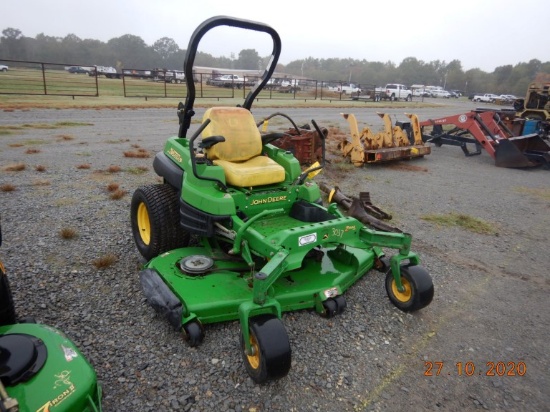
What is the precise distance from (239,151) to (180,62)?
69.0m

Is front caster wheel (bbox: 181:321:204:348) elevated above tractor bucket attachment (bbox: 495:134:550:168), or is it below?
below

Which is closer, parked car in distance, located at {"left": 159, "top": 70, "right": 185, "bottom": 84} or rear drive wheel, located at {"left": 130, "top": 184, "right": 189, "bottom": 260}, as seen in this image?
rear drive wheel, located at {"left": 130, "top": 184, "right": 189, "bottom": 260}

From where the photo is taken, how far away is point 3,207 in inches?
202

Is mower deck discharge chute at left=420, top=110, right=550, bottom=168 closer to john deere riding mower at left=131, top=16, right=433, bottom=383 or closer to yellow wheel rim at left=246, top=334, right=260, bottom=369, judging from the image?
john deere riding mower at left=131, top=16, right=433, bottom=383

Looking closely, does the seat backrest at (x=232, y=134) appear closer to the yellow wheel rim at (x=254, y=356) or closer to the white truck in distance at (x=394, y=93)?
the yellow wheel rim at (x=254, y=356)

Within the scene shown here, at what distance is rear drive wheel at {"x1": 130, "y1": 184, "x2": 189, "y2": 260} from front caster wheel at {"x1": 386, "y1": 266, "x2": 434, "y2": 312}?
80.7 inches

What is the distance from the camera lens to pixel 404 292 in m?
3.33

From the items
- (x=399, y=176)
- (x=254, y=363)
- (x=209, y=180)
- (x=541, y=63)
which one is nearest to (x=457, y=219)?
(x=399, y=176)

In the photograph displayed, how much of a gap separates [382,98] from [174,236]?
3998 centimetres

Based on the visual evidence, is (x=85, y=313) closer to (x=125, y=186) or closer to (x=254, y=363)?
(x=254, y=363)

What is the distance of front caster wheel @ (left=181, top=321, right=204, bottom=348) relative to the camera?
2.73 m

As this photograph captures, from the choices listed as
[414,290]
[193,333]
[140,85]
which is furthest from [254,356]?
[140,85]

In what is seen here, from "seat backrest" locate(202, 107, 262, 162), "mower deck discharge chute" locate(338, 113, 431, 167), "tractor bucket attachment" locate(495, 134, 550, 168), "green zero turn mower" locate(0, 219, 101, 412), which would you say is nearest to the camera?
"green zero turn mower" locate(0, 219, 101, 412)

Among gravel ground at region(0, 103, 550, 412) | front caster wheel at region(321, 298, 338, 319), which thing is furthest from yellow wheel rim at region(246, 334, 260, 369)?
front caster wheel at region(321, 298, 338, 319)
